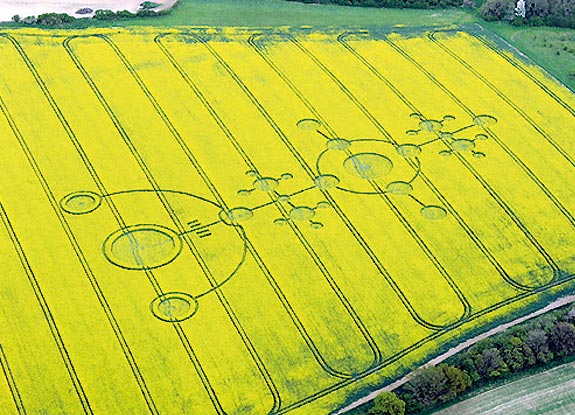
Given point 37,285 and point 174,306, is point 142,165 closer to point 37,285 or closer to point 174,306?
point 37,285

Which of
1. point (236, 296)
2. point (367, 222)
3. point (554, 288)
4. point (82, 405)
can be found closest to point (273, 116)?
point (367, 222)

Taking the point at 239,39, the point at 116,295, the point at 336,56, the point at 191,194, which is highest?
the point at 239,39

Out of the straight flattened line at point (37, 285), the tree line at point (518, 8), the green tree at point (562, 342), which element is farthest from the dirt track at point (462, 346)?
the tree line at point (518, 8)

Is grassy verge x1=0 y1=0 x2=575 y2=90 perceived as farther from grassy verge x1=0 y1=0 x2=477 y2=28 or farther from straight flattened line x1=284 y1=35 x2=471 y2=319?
straight flattened line x1=284 y1=35 x2=471 y2=319

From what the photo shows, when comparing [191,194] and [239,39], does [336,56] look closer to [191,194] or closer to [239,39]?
[239,39]

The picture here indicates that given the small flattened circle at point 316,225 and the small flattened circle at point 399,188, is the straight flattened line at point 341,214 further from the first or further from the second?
the small flattened circle at point 399,188

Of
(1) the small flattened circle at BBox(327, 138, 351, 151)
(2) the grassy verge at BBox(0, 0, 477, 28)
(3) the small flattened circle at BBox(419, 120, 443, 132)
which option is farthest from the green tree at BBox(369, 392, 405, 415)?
(2) the grassy verge at BBox(0, 0, 477, 28)
